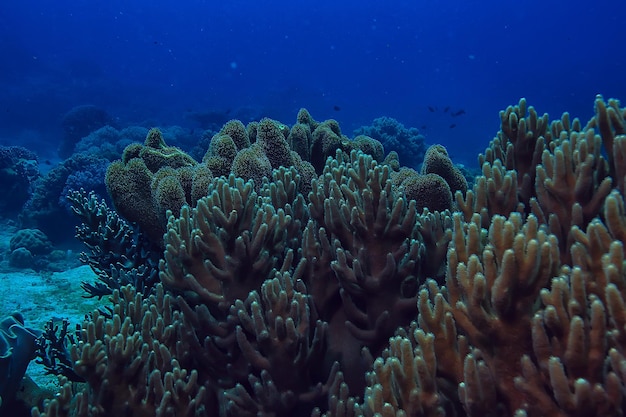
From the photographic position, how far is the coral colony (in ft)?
6.01

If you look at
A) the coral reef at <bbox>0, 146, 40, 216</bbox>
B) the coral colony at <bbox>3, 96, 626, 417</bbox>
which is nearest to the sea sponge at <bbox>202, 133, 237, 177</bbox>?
the coral colony at <bbox>3, 96, 626, 417</bbox>

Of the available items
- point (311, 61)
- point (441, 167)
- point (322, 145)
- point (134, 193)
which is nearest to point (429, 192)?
point (441, 167)

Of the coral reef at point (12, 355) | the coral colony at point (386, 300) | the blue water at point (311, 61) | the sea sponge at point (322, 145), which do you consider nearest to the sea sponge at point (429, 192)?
the coral colony at point (386, 300)

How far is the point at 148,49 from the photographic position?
110875 millimetres

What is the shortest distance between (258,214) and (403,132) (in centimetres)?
1719

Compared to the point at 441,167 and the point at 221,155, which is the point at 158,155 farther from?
the point at 441,167

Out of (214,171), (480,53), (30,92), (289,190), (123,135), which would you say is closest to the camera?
(289,190)

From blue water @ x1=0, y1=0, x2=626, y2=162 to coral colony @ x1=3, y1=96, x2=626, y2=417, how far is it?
35.1 m

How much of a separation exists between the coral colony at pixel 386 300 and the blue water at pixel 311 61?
35052mm

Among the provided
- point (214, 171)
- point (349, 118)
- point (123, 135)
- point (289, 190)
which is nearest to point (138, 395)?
point (289, 190)

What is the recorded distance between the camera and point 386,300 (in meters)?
3.14

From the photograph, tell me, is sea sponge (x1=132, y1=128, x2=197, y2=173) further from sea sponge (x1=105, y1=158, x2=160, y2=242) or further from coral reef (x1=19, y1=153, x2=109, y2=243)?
coral reef (x1=19, y1=153, x2=109, y2=243)

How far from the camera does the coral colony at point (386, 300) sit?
183 cm

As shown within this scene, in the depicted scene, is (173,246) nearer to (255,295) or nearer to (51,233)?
(255,295)
